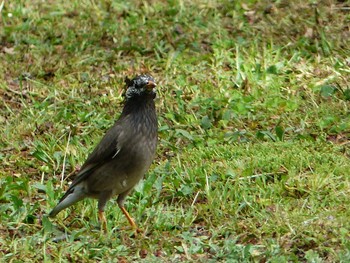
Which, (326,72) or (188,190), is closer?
(188,190)

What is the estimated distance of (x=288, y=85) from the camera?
10516 mm

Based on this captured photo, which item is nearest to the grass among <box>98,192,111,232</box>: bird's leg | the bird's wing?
<box>98,192,111,232</box>: bird's leg

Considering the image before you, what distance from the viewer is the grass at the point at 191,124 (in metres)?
7.55

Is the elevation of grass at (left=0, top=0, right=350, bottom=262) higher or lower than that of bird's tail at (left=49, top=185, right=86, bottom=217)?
lower

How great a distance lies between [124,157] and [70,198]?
0.53 m

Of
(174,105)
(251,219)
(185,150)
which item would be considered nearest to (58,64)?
(174,105)

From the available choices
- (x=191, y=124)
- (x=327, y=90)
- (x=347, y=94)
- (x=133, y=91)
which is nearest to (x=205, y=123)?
(x=191, y=124)

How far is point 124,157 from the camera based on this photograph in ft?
25.9

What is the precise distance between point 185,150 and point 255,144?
643 mm

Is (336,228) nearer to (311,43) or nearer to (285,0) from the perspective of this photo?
(311,43)

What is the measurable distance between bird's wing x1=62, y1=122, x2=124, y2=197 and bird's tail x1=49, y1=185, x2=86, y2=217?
34 millimetres

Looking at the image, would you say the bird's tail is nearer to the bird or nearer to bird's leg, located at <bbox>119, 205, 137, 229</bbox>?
the bird

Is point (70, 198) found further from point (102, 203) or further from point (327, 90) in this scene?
point (327, 90)

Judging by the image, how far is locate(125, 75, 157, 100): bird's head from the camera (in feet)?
26.3
